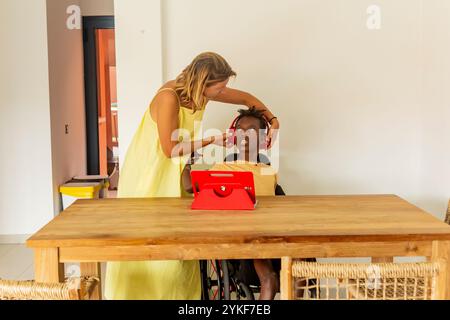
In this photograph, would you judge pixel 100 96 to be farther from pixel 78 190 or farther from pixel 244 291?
pixel 244 291

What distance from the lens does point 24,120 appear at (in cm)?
Result: 527

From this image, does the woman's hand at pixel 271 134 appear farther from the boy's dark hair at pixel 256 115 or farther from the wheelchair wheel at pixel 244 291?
the wheelchair wheel at pixel 244 291

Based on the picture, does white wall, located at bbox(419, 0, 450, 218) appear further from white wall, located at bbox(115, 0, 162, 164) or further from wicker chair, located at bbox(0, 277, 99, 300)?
wicker chair, located at bbox(0, 277, 99, 300)

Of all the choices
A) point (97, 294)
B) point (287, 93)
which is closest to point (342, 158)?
point (287, 93)

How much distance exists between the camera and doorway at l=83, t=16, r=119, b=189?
681cm

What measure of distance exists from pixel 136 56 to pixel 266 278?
179cm

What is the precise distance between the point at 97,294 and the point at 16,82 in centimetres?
365

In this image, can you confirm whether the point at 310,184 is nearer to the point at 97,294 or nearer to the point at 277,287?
the point at 277,287

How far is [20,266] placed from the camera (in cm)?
452

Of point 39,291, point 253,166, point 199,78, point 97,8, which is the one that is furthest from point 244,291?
point 97,8

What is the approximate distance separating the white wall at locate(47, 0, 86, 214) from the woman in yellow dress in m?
2.78

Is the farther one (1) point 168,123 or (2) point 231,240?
(1) point 168,123

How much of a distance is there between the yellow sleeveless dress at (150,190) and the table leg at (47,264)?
24.9 inches
